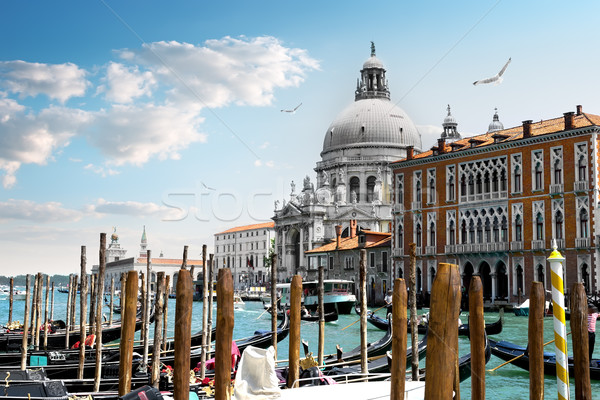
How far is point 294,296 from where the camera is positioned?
388 inches

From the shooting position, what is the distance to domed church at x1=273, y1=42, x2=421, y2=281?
181 feet

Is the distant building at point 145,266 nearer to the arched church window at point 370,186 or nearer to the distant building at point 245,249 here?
the distant building at point 245,249

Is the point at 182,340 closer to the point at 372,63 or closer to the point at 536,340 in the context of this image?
the point at 536,340

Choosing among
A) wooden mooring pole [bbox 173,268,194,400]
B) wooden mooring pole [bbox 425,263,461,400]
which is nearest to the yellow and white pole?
wooden mooring pole [bbox 425,263,461,400]

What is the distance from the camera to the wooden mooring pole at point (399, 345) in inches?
254

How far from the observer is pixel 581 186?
1053 inches

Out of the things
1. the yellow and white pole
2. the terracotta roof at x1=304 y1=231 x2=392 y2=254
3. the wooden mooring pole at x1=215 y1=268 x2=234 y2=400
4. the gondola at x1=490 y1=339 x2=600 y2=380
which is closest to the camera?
the wooden mooring pole at x1=215 y1=268 x2=234 y2=400

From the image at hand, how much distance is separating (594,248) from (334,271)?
17833 mm

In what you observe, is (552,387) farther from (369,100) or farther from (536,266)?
(369,100)

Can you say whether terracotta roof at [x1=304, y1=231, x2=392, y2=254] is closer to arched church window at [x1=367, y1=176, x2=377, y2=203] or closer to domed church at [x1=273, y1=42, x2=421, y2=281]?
domed church at [x1=273, y1=42, x2=421, y2=281]

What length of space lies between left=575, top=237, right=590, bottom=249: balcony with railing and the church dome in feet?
107

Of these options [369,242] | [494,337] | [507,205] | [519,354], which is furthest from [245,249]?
[519,354]

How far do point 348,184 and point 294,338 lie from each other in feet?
163

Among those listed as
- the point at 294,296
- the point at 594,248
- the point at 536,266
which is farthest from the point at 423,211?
the point at 294,296
